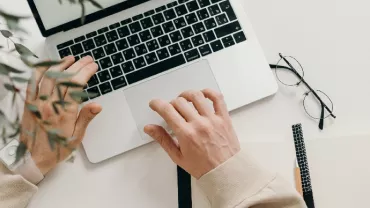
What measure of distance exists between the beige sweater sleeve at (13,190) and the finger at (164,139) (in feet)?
0.70

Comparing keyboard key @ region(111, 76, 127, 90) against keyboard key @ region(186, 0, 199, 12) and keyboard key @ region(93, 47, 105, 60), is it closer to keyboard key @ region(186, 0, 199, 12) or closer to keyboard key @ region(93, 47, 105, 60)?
keyboard key @ region(93, 47, 105, 60)

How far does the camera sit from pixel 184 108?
81cm

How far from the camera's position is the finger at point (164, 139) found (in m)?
0.81

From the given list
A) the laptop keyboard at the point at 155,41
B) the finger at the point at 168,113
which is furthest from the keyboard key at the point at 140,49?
the finger at the point at 168,113

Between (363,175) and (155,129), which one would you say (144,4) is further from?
(363,175)

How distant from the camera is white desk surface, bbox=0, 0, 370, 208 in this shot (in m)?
0.84

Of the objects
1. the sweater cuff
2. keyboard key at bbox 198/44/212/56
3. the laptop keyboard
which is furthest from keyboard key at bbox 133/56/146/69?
the sweater cuff

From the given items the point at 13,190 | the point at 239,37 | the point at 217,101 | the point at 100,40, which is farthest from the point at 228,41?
the point at 13,190

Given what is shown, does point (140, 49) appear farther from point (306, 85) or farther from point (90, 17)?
point (306, 85)

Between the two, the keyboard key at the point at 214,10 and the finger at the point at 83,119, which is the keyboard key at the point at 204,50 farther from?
the finger at the point at 83,119

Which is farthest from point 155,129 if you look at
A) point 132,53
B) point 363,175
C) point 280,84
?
point 363,175

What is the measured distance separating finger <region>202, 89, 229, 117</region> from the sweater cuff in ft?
0.26

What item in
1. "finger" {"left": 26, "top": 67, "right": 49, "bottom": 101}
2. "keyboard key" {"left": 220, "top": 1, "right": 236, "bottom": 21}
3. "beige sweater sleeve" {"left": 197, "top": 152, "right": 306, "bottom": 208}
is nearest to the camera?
"finger" {"left": 26, "top": 67, "right": 49, "bottom": 101}

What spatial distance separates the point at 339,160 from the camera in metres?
0.85
